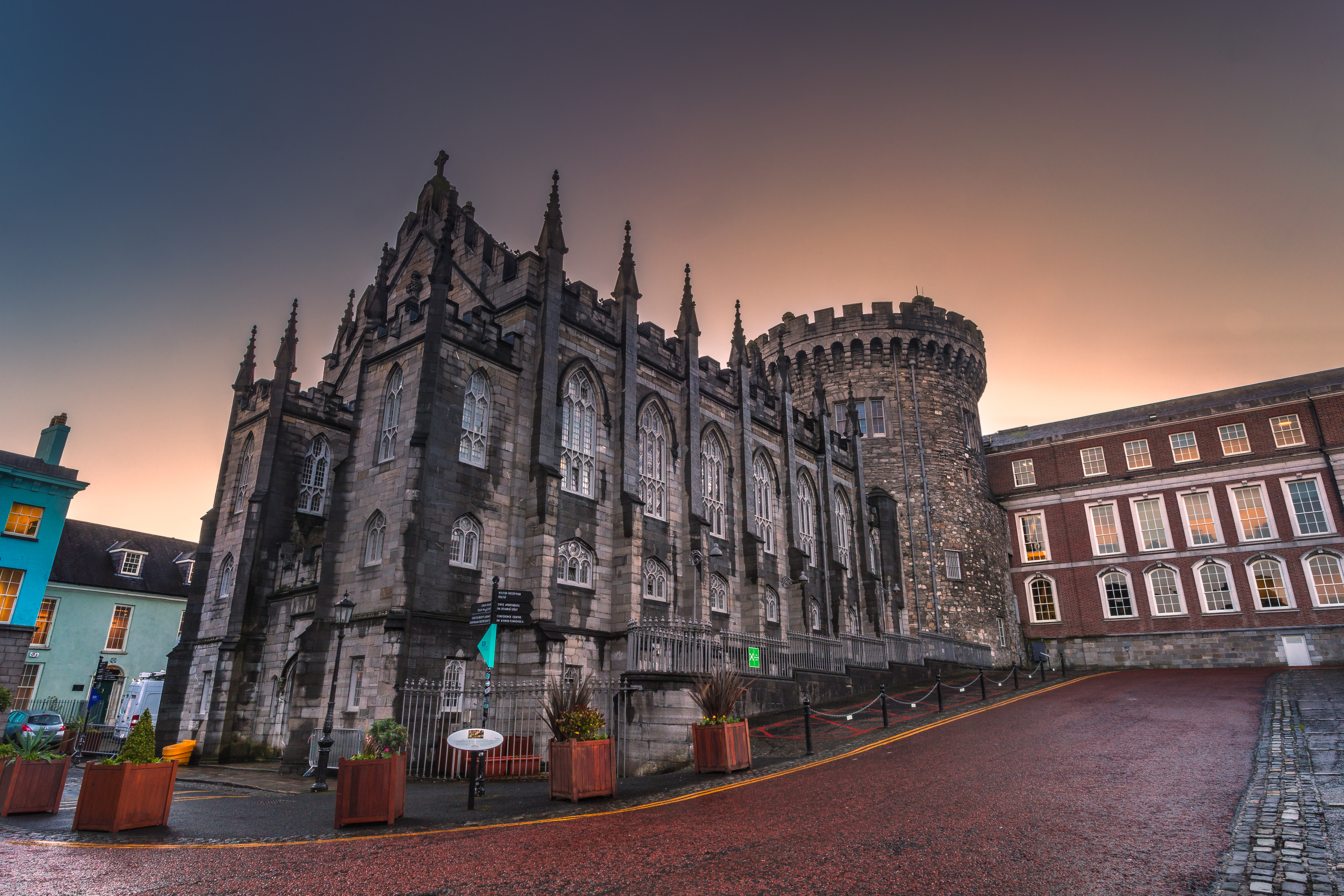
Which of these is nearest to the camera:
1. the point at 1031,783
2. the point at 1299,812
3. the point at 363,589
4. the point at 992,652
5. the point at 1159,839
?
the point at 1159,839

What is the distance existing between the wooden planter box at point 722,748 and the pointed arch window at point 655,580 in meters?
11.2

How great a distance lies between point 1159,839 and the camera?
7.12 meters

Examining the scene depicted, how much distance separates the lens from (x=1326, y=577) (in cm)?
3600

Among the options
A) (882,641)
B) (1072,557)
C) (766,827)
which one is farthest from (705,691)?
(1072,557)

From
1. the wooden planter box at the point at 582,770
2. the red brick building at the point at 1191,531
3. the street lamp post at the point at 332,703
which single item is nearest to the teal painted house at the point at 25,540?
the street lamp post at the point at 332,703

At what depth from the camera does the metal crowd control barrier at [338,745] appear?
16.5 m

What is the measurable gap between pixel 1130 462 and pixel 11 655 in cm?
5305

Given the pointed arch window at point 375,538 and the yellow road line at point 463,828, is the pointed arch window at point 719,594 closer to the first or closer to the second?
the pointed arch window at point 375,538

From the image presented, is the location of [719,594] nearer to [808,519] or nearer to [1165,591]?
[808,519]

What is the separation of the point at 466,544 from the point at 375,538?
241 cm

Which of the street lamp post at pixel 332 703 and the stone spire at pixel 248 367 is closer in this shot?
the street lamp post at pixel 332 703

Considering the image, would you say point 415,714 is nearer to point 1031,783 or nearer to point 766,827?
point 766,827

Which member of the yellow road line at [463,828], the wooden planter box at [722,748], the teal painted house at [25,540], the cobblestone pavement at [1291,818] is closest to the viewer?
the cobblestone pavement at [1291,818]

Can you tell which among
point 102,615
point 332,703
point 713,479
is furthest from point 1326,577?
point 102,615
